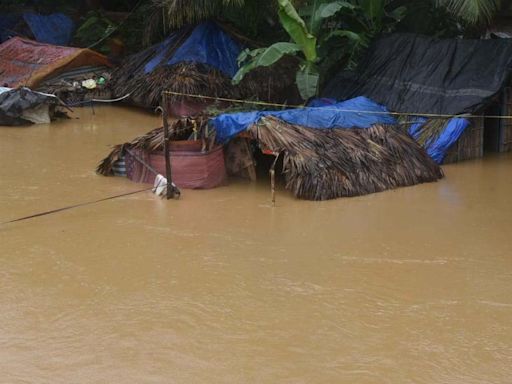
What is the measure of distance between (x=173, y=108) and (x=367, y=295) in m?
8.80

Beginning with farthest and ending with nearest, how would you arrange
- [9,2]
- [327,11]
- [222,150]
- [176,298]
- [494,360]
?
[9,2] < [327,11] < [222,150] < [176,298] < [494,360]

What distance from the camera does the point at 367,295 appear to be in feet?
19.0

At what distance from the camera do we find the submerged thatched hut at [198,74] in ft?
44.2

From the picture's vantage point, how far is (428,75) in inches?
446

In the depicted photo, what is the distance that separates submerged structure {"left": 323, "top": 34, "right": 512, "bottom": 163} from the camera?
34.2 feet

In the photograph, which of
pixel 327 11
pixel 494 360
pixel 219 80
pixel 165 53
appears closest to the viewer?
pixel 494 360

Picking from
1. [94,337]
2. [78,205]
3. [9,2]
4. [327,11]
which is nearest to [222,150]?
[78,205]

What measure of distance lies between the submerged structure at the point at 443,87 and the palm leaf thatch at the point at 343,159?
1026mm

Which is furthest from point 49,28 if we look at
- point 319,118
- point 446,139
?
point 446,139

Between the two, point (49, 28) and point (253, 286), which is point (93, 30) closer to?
point (49, 28)

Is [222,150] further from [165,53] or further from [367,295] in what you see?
[165,53]

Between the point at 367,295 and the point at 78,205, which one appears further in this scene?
the point at 78,205

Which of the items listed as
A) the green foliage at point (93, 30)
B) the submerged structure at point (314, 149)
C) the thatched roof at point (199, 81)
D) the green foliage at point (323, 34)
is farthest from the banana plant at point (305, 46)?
the green foliage at point (93, 30)

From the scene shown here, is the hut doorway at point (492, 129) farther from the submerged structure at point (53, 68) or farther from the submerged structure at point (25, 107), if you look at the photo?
the submerged structure at point (53, 68)
